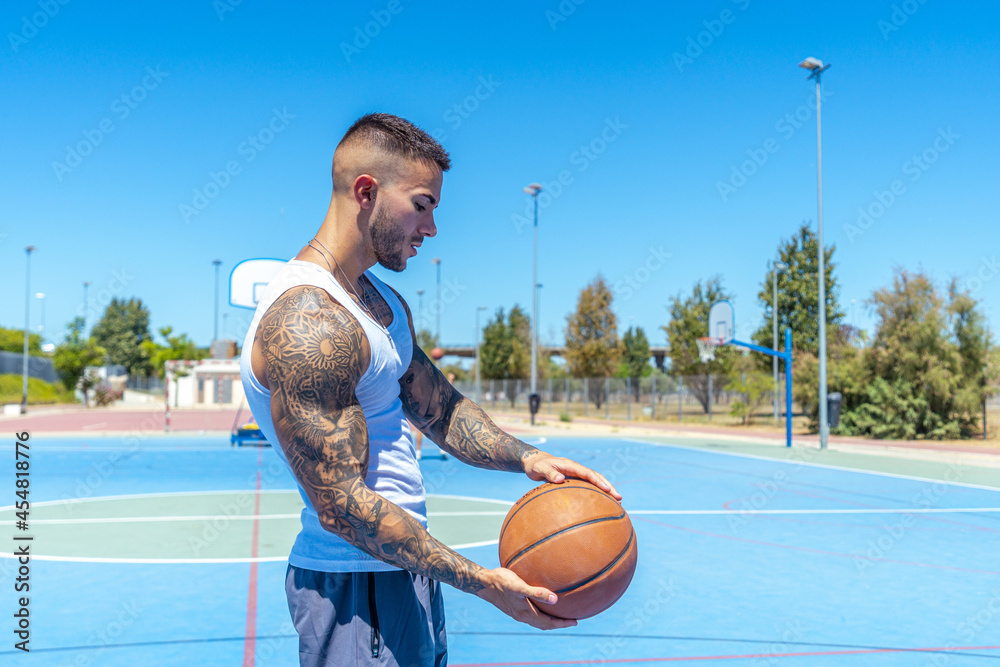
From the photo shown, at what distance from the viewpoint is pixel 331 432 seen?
1650 mm

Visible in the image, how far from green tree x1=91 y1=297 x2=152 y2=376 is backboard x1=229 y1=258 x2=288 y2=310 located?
184 feet

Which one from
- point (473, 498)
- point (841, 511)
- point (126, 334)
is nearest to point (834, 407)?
point (841, 511)

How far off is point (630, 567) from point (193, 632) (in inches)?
129

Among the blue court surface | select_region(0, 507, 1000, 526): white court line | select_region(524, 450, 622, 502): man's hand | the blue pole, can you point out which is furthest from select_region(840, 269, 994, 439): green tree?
select_region(524, 450, 622, 502): man's hand

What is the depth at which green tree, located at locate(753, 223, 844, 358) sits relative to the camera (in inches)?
1156

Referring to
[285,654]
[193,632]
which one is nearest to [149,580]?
[193,632]

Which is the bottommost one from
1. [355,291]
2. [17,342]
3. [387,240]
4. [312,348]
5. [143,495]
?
[143,495]

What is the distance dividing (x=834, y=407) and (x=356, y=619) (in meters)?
19.6

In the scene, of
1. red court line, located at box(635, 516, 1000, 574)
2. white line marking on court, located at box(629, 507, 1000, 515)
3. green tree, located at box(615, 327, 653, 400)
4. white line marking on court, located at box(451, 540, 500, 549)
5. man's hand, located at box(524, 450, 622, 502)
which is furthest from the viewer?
green tree, located at box(615, 327, 653, 400)

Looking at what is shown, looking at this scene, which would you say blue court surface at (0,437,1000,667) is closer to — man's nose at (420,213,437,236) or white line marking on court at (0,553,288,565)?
white line marking on court at (0,553,288,565)

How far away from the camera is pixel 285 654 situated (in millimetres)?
4062

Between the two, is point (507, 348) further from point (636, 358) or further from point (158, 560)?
point (158, 560)

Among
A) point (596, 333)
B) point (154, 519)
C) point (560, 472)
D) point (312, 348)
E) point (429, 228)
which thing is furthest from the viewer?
point (596, 333)

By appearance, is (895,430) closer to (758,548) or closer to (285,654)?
(758,548)
